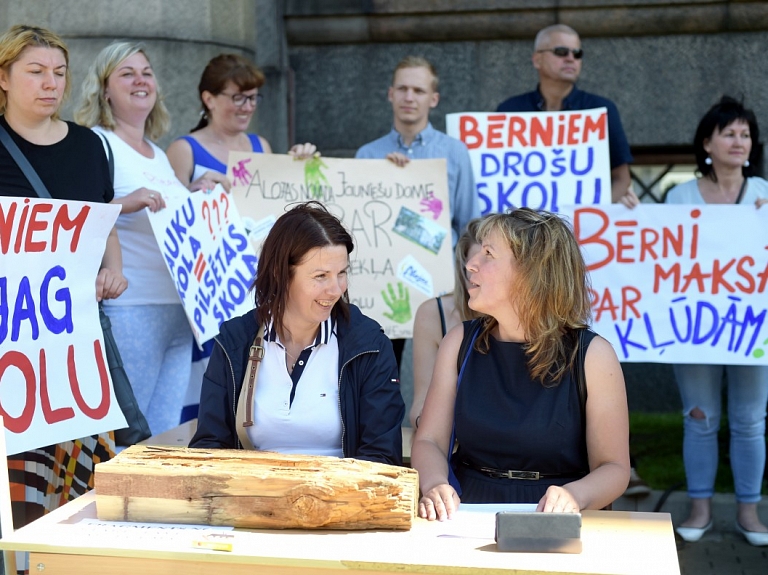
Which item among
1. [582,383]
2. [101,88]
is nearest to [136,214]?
[101,88]

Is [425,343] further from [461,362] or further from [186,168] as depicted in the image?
[186,168]

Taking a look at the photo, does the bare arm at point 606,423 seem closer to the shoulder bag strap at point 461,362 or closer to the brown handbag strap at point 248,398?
the shoulder bag strap at point 461,362

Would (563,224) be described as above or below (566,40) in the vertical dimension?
below

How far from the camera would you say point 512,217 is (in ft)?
9.55

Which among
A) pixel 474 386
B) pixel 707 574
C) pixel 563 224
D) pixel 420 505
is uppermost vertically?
pixel 563 224

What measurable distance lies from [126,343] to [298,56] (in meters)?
3.61

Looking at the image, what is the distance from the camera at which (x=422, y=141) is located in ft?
16.5

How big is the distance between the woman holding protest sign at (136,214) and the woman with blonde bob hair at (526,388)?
1709 millimetres

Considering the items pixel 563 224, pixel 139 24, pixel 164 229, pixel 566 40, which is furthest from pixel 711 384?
pixel 139 24

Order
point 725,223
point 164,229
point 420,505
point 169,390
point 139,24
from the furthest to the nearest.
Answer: point 139,24
point 725,223
point 169,390
point 164,229
point 420,505

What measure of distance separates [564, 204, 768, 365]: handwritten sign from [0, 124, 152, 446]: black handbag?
2208mm

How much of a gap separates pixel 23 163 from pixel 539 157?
2.51 metres

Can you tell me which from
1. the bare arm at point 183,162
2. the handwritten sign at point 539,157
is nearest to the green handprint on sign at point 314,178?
the bare arm at point 183,162

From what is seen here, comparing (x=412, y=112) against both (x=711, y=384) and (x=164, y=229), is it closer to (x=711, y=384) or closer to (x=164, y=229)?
(x=164, y=229)
